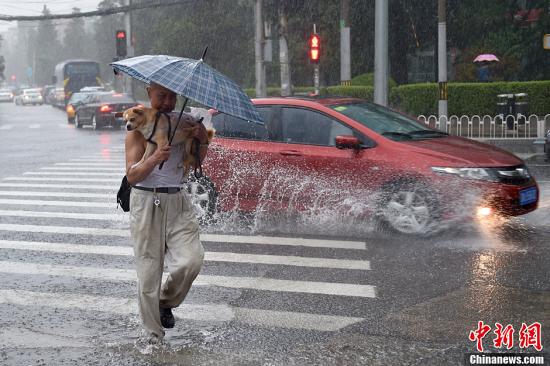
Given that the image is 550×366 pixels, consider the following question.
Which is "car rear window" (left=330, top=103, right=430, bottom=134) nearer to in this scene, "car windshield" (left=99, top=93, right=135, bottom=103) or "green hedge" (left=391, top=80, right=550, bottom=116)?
"green hedge" (left=391, top=80, right=550, bottom=116)

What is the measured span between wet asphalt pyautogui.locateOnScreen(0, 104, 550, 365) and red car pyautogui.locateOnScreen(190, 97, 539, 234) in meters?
0.33

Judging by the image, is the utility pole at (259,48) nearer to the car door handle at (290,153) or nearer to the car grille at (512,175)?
the car door handle at (290,153)

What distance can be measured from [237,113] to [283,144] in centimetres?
436

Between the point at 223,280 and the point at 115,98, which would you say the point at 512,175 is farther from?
the point at 115,98

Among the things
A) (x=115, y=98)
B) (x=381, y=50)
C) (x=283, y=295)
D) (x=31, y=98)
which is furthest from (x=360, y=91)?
(x=31, y=98)

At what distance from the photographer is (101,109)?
31312mm

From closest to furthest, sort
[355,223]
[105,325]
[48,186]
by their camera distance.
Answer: [105,325], [355,223], [48,186]

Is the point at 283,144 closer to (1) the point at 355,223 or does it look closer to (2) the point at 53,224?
(1) the point at 355,223

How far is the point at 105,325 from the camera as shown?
19.9ft

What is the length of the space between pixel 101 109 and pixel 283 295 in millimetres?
25619

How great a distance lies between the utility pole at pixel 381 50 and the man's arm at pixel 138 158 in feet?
40.6

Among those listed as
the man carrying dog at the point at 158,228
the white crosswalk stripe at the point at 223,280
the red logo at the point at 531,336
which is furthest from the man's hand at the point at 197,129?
the red logo at the point at 531,336

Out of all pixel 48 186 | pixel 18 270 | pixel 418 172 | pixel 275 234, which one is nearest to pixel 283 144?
pixel 275 234

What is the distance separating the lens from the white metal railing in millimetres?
19703
